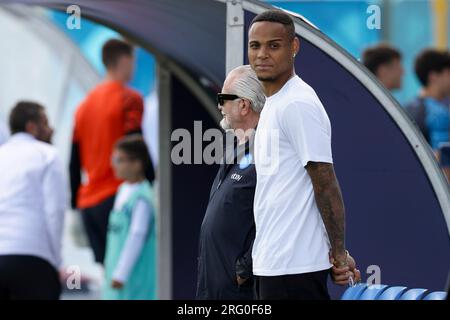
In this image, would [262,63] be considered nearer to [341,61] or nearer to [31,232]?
[341,61]

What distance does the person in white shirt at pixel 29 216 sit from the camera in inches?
320

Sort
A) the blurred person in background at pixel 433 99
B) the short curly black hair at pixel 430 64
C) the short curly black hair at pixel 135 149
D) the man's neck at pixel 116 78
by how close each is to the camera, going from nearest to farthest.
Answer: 1. the short curly black hair at pixel 135 149
2. the blurred person in background at pixel 433 99
3. the short curly black hair at pixel 430 64
4. the man's neck at pixel 116 78

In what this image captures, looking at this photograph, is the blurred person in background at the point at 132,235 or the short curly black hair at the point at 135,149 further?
the short curly black hair at the point at 135,149

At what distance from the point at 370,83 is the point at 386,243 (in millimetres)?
784

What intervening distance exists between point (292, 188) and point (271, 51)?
0.59 metres

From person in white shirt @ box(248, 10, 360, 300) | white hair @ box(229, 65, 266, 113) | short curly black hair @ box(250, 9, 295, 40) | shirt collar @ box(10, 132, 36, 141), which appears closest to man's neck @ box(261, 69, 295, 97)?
person in white shirt @ box(248, 10, 360, 300)

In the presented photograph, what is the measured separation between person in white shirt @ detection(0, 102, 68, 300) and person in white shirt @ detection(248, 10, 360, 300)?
2.97 meters

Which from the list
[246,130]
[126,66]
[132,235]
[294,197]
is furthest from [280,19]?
[126,66]

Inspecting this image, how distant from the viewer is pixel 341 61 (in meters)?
6.26

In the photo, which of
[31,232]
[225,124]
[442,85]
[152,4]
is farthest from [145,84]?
[225,124]

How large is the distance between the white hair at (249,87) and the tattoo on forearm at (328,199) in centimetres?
67

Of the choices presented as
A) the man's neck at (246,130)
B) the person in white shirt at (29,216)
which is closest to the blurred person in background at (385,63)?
the person in white shirt at (29,216)

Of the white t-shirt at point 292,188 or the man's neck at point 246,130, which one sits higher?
the man's neck at point 246,130

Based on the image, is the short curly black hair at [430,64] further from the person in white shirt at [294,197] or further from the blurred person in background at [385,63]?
the person in white shirt at [294,197]
